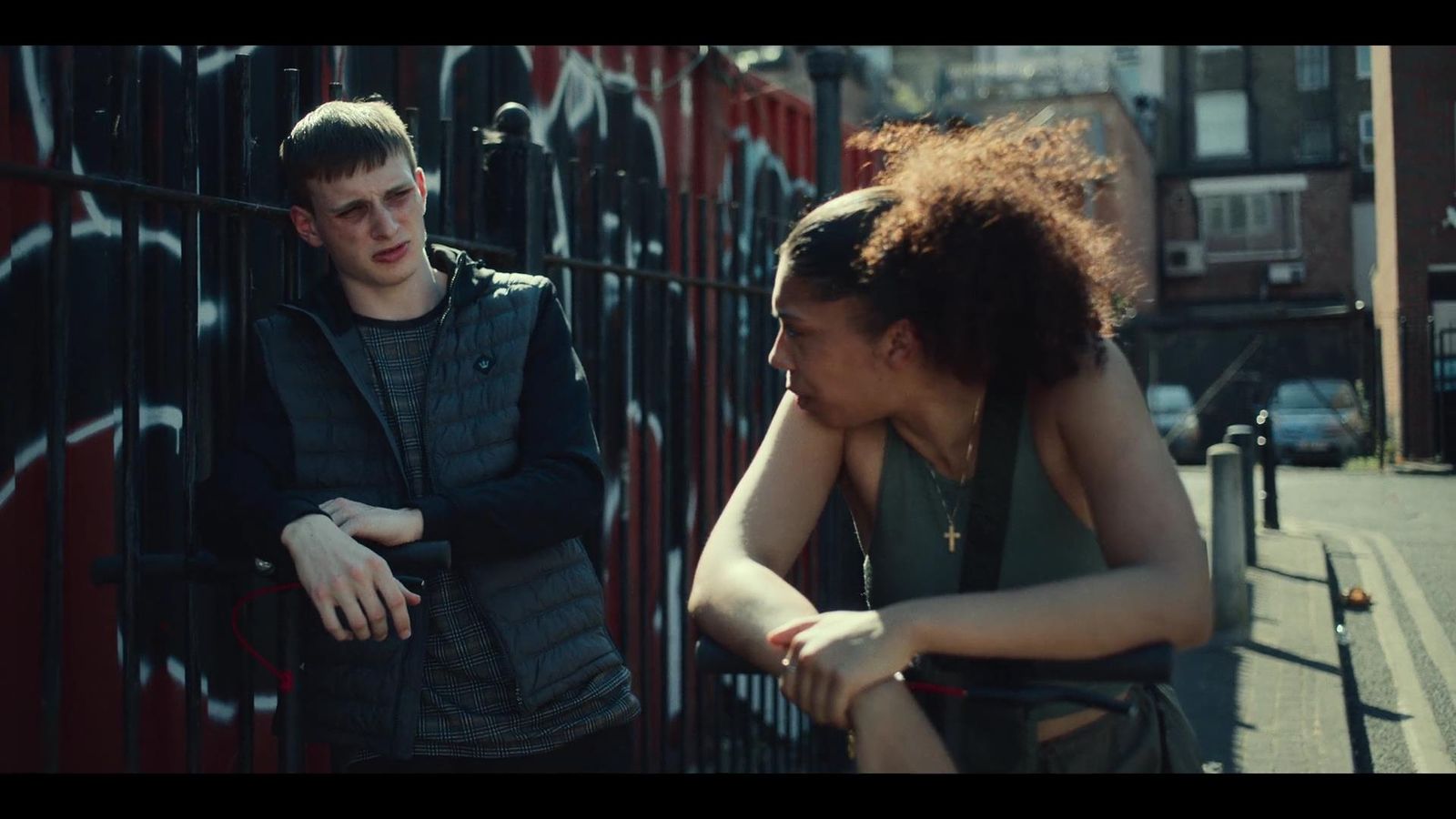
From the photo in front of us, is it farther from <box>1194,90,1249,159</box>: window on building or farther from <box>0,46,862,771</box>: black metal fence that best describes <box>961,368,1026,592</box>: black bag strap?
<box>1194,90,1249,159</box>: window on building

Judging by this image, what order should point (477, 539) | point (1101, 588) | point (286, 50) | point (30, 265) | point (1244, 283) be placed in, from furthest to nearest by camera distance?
point (1244, 283)
point (286, 50)
point (30, 265)
point (477, 539)
point (1101, 588)

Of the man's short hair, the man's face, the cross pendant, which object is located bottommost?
the cross pendant

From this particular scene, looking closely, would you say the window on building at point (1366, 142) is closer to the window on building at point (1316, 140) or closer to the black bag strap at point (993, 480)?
the window on building at point (1316, 140)

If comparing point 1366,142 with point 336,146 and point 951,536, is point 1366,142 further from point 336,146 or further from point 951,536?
point 951,536

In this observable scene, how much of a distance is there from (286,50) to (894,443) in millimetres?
2602

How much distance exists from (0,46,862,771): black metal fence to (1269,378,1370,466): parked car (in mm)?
22207

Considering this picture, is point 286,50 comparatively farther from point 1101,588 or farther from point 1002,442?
point 1101,588

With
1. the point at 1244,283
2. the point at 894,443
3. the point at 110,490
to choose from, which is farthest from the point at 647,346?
the point at 1244,283

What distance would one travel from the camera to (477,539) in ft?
8.25

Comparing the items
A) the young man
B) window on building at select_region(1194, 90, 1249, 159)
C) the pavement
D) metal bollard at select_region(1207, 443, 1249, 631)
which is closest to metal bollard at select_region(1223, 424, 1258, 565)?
the pavement

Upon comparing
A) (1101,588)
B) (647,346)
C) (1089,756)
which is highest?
(647,346)

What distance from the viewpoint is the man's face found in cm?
262

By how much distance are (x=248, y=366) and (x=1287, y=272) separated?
38.4m

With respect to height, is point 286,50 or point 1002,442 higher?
point 286,50
